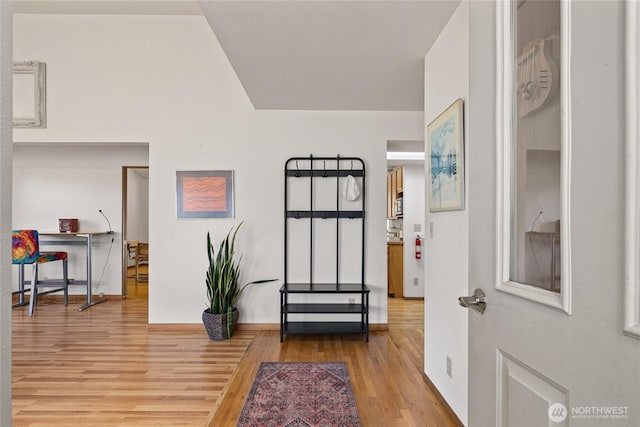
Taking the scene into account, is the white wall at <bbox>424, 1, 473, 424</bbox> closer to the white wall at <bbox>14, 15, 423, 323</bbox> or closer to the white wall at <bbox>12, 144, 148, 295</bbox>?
the white wall at <bbox>14, 15, 423, 323</bbox>

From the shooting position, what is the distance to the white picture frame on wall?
3.92 metres

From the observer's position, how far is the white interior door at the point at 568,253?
0.52 m

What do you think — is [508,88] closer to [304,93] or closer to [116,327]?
[304,93]

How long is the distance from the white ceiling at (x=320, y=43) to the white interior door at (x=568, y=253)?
56.1 inches

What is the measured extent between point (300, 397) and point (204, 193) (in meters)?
2.44

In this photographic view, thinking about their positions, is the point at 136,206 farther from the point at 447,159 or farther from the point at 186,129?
the point at 447,159

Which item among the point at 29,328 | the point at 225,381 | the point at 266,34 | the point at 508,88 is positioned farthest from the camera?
the point at 29,328

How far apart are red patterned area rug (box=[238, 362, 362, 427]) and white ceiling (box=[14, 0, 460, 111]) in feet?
7.83

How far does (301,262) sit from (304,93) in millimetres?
1793

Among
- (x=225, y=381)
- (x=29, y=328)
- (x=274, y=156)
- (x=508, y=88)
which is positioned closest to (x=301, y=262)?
(x=274, y=156)

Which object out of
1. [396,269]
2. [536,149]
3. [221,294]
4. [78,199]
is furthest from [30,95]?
[396,269]

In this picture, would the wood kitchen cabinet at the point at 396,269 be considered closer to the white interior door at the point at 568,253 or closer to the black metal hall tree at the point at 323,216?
the black metal hall tree at the point at 323,216

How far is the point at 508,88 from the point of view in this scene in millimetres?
815

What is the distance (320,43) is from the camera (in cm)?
245
